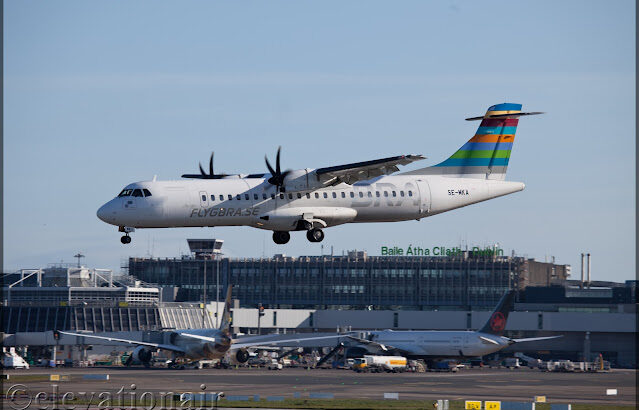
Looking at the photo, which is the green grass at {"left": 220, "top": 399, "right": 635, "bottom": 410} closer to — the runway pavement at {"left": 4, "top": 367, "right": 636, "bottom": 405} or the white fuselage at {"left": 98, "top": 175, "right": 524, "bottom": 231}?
the runway pavement at {"left": 4, "top": 367, "right": 636, "bottom": 405}

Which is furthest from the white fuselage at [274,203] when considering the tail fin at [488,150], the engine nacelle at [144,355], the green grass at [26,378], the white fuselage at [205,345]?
the engine nacelle at [144,355]

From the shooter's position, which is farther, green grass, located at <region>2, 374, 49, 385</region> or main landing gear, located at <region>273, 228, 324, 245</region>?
green grass, located at <region>2, 374, 49, 385</region>

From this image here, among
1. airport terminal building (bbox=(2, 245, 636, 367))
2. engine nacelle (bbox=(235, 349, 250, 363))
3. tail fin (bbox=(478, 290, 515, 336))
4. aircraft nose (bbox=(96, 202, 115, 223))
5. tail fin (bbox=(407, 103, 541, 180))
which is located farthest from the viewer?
airport terminal building (bbox=(2, 245, 636, 367))

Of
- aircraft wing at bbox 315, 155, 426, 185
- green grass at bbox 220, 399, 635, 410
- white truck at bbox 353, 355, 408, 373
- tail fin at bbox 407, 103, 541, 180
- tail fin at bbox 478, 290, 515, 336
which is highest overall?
tail fin at bbox 407, 103, 541, 180

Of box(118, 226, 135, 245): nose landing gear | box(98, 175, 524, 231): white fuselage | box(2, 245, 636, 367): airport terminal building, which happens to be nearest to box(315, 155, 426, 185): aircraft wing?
box(98, 175, 524, 231): white fuselage

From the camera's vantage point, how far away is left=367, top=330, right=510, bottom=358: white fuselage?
97.5m

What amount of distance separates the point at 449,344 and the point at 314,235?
4100 cm

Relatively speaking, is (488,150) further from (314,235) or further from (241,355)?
(241,355)

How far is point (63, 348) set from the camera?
10881 centimetres

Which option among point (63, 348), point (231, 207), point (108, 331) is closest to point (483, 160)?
point (231, 207)

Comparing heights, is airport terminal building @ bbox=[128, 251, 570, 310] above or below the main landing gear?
below

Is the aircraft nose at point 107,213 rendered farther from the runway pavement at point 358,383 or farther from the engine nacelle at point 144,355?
the engine nacelle at point 144,355

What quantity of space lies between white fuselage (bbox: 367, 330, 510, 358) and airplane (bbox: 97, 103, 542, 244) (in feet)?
111

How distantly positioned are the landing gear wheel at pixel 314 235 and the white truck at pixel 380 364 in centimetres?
3278
